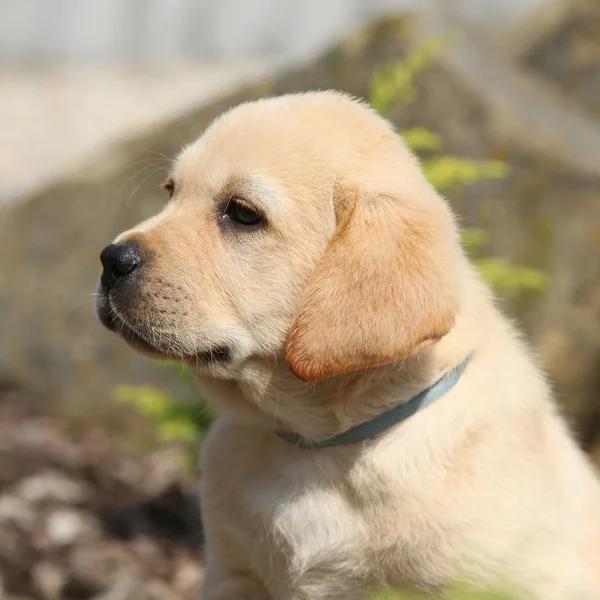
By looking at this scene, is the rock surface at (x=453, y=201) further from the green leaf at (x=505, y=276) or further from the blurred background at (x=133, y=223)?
the green leaf at (x=505, y=276)

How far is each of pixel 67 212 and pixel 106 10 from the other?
701 centimetres

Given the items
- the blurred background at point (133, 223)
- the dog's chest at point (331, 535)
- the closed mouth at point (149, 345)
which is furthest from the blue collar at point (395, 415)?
the blurred background at point (133, 223)

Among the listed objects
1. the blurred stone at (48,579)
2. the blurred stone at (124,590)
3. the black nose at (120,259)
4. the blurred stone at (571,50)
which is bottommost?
the blurred stone at (48,579)

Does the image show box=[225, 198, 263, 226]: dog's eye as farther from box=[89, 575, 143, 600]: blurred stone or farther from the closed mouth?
box=[89, 575, 143, 600]: blurred stone

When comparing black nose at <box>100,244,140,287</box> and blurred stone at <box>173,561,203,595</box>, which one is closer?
black nose at <box>100,244,140,287</box>

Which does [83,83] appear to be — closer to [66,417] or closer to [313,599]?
[66,417]

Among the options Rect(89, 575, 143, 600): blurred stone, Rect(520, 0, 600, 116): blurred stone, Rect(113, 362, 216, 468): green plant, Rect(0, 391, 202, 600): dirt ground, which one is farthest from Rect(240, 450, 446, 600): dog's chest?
Rect(520, 0, 600, 116): blurred stone

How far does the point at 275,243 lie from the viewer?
3.08 m

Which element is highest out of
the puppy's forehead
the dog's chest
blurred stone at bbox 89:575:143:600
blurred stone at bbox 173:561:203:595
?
the puppy's forehead

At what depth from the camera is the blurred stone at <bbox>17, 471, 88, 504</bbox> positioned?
5.15 m

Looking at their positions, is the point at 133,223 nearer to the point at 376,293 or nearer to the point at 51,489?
the point at 51,489

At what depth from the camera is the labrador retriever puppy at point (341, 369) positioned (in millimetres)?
2885

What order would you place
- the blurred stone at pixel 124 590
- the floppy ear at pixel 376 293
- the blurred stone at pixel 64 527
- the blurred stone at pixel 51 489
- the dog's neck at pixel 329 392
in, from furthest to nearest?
the blurred stone at pixel 51 489 → the blurred stone at pixel 64 527 → the blurred stone at pixel 124 590 → the dog's neck at pixel 329 392 → the floppy ear at pixel 376 293

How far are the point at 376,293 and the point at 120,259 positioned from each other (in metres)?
0.85
